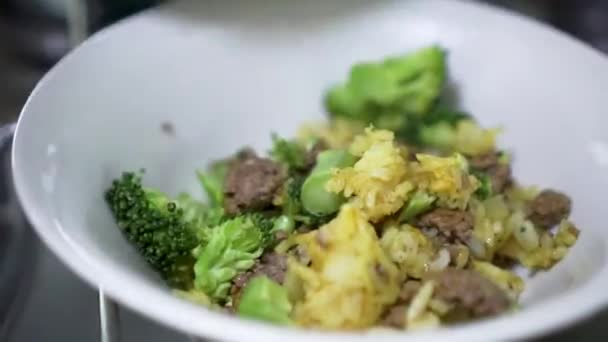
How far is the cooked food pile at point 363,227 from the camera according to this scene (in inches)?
33.8

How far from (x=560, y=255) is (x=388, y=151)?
9.8 inches

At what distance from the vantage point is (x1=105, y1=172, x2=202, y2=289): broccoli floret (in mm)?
1007

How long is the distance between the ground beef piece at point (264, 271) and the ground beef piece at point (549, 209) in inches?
13.0

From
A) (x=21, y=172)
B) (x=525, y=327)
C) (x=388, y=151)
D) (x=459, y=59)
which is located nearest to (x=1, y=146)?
(x=21, y=172)

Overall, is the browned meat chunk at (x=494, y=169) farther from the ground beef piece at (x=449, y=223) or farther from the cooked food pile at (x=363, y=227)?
the ground beef piece at (x=449, y=223)

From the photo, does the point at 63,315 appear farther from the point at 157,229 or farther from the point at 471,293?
the point at 471,293

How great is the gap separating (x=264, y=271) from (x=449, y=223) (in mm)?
218

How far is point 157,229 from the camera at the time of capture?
1.01 m

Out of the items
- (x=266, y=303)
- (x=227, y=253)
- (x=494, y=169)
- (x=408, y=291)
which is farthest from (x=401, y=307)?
(x=494, y=169)

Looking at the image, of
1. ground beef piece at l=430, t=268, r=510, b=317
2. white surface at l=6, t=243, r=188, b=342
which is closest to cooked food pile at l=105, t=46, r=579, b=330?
ground beef piece at l=430, t=268, r=510, b=317

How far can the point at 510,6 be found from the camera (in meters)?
1.56

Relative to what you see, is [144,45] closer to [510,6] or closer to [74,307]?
[74,307]

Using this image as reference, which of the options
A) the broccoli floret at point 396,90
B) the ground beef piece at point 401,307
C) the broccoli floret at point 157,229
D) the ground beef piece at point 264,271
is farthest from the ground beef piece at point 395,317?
the broccoli floret at point 396,90

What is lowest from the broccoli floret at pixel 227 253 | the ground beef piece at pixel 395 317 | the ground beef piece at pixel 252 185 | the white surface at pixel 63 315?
the white surface at pixel 63 315
